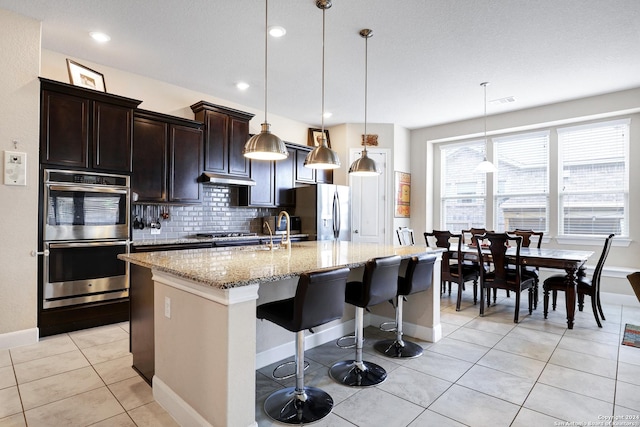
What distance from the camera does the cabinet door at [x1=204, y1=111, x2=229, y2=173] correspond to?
4.71m

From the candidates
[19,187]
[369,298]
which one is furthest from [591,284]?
[19,187]

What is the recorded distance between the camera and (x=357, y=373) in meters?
2.51

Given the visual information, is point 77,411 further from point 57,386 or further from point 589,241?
point 589,241

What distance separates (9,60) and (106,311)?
2557 millimetres

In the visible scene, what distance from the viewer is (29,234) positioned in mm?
3172

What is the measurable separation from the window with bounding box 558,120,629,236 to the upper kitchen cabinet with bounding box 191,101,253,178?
16.3ft

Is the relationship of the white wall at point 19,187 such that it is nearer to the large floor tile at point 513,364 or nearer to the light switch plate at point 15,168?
the light switch plate at point 15,168

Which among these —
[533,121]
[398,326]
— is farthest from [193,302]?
[533,121]

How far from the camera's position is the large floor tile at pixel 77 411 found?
6.53ft

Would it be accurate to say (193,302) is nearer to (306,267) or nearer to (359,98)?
(306,267)

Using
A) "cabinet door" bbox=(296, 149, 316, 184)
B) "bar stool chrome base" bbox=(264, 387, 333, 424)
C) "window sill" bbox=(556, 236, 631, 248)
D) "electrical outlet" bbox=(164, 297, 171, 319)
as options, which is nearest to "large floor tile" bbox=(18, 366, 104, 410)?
"electrical outlet" bbox=(164, 297, 171, 319)

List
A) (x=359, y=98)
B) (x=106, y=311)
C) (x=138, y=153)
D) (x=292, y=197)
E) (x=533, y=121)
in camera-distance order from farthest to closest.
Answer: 1. (x=292, y=197)
2. (x=533, y=121)
3. (x=359, y=98)
4. (x=138, y=153)
5. (x=106, y=311)

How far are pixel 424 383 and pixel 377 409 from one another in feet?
1.67

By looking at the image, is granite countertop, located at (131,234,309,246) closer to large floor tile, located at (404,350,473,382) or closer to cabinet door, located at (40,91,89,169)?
cabinet door, located at (40,91,89,169)
